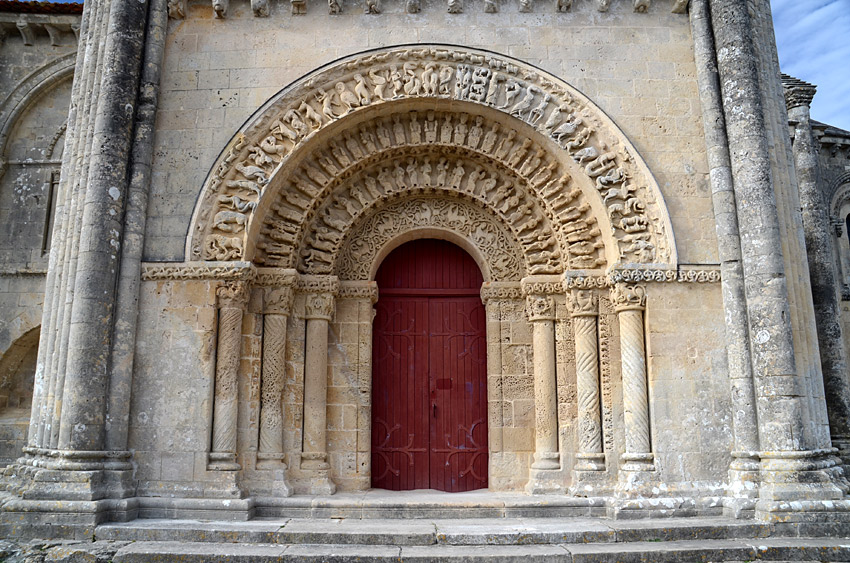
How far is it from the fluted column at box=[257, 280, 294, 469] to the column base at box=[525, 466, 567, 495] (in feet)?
8.97

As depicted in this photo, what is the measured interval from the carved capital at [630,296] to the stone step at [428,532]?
2194mm

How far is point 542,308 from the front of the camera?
24.8 feet

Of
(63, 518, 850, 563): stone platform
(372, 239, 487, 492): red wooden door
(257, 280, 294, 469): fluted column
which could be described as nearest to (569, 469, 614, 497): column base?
(63, 518, 850, 563): stone platform

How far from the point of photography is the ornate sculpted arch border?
717cm

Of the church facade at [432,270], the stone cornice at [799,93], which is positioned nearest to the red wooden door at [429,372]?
the church facade at [432,270]

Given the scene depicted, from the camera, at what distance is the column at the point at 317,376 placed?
7.18 m

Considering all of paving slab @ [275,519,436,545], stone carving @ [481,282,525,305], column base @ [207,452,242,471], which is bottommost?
paving slab @ [275,519,436,545]

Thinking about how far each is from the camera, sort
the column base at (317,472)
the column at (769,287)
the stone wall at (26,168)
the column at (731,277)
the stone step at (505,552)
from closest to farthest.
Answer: the stone step at (505,552), the column at (769,287), the column at (731,277), the column base at (317,472), the stone wall at (26,168)

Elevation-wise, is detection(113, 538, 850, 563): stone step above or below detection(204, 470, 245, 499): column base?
below

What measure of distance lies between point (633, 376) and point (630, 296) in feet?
2.81

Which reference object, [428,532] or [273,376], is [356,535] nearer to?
[428,532]

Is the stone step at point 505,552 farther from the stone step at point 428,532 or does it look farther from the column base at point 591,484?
the column base at point 591,484

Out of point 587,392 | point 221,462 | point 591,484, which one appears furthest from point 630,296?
point 221,462

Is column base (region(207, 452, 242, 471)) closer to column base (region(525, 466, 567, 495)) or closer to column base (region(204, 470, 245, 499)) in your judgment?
column base (region(204, 470, 245, 499))
